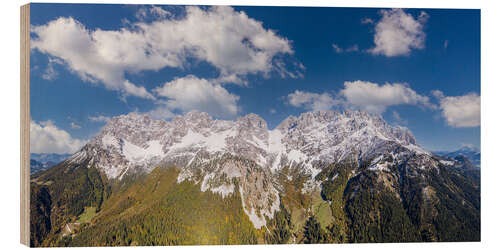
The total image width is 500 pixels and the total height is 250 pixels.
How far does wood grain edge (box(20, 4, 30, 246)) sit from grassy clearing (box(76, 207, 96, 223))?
18832 millimetres

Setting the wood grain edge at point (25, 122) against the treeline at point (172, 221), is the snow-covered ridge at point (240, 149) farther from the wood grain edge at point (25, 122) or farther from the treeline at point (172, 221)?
the wood grain edge at point (25, 122)

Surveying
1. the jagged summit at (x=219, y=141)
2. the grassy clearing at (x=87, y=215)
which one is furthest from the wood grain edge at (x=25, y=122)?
the jagged summit at (x=219, y=141)

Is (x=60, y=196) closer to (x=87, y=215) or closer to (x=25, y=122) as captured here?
(x=87, y=215)

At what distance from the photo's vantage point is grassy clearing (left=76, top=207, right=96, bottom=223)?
3486 cm

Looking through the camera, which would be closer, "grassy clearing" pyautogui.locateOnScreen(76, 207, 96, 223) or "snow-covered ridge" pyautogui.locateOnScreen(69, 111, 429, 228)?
"grassy clearing" pyautogui.locateOnScreen(76, 207, 96, 223)

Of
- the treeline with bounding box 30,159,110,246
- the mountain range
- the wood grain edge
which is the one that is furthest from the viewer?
the mountain range

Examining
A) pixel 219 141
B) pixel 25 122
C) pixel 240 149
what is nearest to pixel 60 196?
pixel 25 122

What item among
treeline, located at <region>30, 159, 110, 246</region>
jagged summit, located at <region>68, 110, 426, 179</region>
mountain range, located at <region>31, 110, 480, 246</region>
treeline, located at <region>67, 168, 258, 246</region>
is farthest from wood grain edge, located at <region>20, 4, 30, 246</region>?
jagged summit, located at <region>68, 110, 426, 179</region>

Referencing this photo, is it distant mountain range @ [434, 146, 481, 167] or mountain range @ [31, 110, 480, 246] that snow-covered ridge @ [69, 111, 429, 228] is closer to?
mountain range @ [31, 110, 480, 246]

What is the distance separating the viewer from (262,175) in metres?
49.4

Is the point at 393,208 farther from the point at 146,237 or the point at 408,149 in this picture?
the point at 146,237

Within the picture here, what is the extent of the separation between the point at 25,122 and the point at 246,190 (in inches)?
1419

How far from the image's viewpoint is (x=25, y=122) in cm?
1877

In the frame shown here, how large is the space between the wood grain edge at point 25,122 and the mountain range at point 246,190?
249cm
